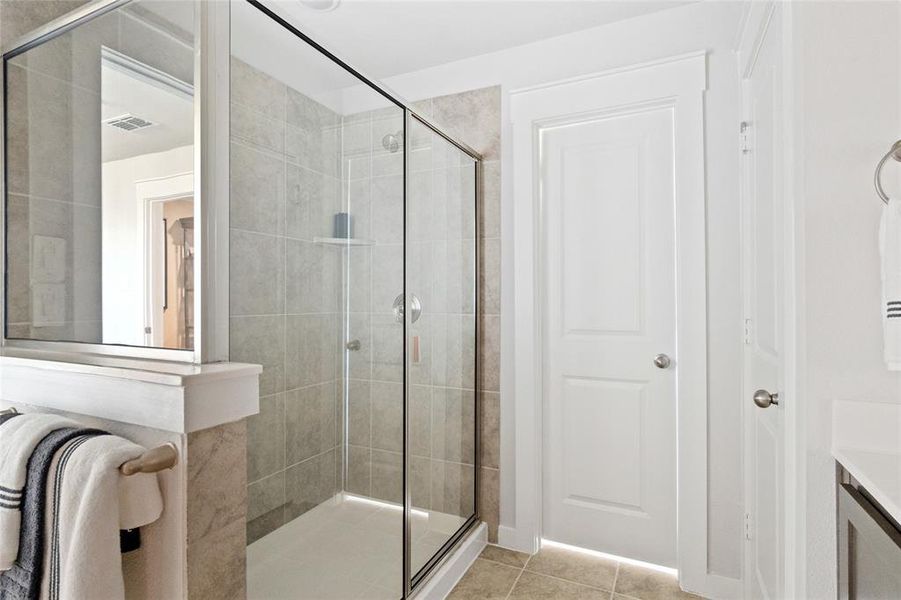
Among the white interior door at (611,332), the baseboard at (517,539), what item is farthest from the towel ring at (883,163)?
the baseboard at (517,539)

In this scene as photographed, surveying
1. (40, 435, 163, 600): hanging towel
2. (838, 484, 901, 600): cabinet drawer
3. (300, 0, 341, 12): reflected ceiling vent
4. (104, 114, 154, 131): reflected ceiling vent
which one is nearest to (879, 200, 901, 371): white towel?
(838, 484, 901, 600): cabinet drawer

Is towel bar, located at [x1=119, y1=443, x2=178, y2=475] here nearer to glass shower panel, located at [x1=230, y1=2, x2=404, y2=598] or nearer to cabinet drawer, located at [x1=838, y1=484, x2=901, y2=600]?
glass shower panel, located at [x1=230, y1=2, x2=404, y2=598]

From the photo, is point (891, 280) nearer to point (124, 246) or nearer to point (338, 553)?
point (338, 553)

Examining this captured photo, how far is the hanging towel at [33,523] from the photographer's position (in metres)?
0.83

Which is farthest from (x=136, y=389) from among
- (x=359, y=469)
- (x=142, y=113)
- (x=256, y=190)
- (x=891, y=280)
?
(x=891, y=280)

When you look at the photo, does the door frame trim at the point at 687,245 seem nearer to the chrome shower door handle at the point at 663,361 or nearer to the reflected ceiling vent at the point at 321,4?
the chrome shower door handle at the point at 663,361

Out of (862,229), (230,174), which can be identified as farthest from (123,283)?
(862,229)

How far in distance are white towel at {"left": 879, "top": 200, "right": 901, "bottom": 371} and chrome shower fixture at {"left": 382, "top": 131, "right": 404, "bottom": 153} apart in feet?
4.40

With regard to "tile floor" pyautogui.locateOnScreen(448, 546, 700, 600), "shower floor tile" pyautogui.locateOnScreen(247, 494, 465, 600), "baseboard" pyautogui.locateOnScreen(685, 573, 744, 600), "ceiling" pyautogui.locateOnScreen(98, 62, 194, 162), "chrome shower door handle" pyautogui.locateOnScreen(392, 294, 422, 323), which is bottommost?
"tile floor" pyautogui.locateOnScreen(448, 546, 700, 600)

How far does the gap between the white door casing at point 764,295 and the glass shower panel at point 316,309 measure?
3.79 ft

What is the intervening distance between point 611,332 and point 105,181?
6.22 ft

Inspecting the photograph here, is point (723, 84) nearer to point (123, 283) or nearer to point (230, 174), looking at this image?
point (230, 174)

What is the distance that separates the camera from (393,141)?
1.66 m

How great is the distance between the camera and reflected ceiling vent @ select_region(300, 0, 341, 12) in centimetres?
187
